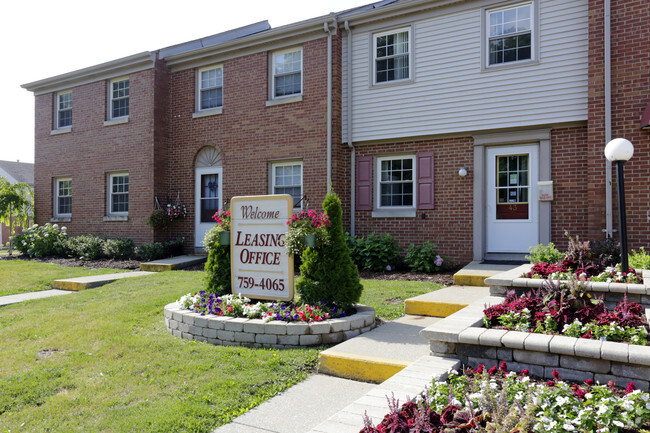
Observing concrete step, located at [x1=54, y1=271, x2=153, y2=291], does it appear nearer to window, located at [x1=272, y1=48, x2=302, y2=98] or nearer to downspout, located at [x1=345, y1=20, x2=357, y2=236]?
downspout, located at [x1=345, y1=20, x2=357, y2=236]

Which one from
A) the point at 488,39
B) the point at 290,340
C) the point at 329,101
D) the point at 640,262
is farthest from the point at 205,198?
the point at 640,262

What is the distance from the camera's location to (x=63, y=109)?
1599 centimetres

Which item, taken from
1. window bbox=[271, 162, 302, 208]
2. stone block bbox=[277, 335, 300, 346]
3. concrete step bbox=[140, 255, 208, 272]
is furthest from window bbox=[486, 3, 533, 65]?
concrete step bbox=[140, 255, 208, 272]

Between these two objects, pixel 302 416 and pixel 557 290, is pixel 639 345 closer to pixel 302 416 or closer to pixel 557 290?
pixel 557 290

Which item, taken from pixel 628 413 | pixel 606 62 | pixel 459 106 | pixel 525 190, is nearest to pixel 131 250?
pixel 459 106

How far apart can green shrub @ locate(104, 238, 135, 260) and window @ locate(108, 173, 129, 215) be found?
4.02 feet

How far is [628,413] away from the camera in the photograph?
8.18 ft

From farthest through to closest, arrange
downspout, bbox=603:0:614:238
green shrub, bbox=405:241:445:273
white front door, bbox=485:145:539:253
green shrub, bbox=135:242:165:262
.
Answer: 1. green shrub, bbox=135:242:165:262
2. green shrub, bbox=405:241:445:273
3. white front door, bbox=485:145:539:253
4. downspout, bbox=603:0:614:238

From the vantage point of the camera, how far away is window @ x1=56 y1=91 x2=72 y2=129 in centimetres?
1589

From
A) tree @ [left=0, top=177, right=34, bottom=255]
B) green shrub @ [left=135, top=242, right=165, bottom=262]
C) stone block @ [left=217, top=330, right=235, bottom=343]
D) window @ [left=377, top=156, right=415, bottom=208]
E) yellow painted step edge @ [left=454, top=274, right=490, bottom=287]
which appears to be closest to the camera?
stone block @ [left=217, top=330, right=235, bottom=343]

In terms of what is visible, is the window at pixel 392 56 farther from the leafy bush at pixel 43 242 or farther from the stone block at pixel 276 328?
the leafy bush at pixel 43 242

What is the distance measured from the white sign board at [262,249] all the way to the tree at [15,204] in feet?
42.4

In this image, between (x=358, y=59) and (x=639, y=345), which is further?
(x=358, y=59)

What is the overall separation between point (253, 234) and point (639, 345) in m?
4.30
